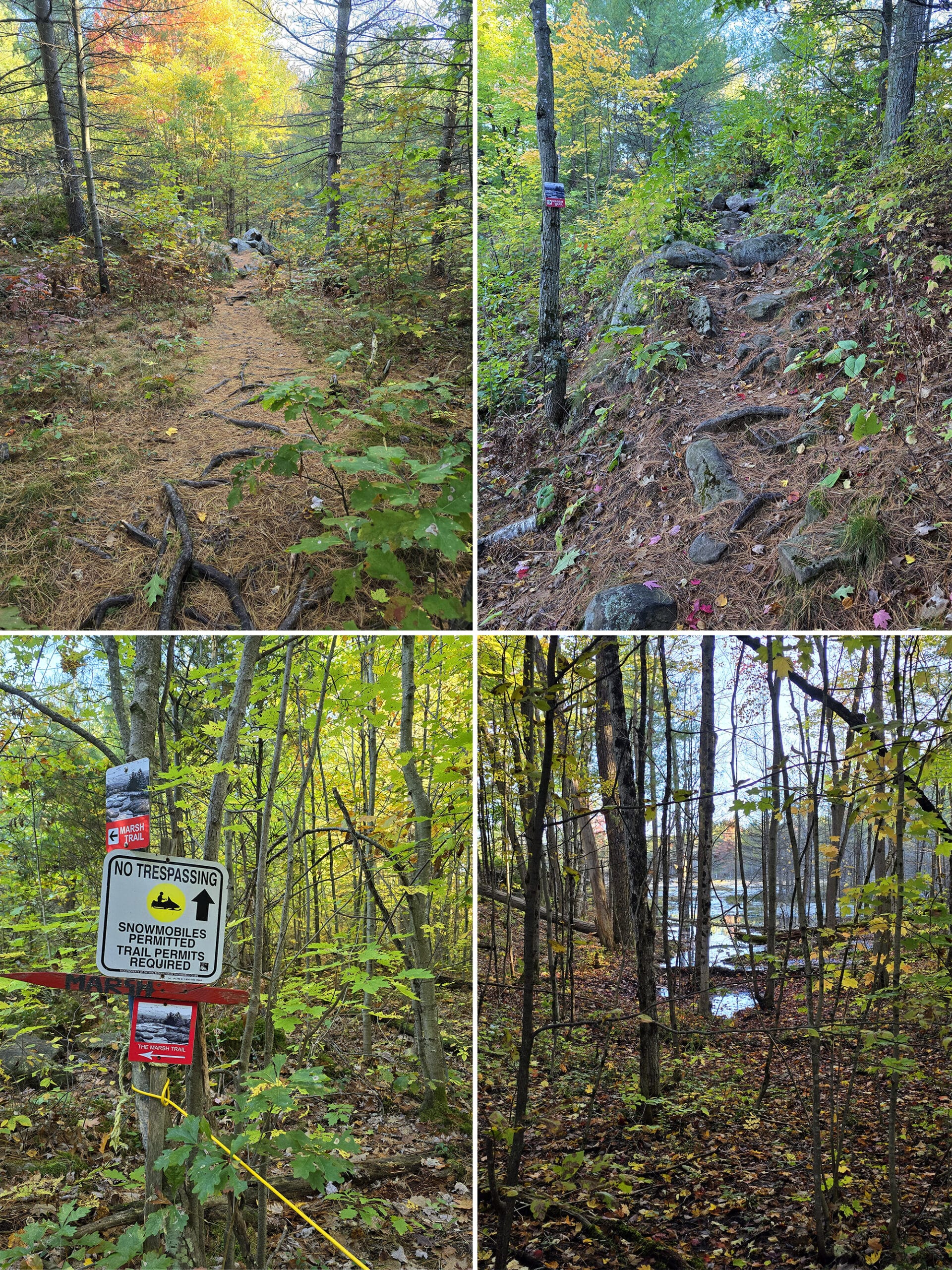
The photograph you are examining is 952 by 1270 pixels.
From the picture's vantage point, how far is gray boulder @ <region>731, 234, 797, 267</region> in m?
6.36

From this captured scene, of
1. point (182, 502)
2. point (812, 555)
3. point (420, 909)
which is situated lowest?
point (420, 909)

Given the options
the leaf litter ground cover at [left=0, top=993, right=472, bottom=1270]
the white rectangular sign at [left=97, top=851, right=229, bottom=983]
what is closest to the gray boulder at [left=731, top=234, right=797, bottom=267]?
the leaf litter ground cover at [left=0, top=993, right=472, bottom=1270]

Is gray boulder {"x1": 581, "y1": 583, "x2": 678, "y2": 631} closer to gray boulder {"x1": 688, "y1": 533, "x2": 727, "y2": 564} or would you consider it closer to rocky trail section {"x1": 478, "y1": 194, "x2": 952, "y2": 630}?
rocky trail section {"x1": 478, "y1": 194, "x2": 952, "y2": 630}

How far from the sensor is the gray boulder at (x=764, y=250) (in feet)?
20.9

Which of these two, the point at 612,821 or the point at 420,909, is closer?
the point at 420,909

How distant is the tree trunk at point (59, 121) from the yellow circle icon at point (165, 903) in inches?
322

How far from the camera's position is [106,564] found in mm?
3457

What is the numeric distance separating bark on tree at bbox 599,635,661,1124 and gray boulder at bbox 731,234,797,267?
4.90m

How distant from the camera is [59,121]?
7629 millimetres

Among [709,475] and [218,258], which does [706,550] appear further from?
[218,258]

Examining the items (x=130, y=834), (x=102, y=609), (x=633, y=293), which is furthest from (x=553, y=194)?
(x=130, y=834)

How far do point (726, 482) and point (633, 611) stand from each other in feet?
4.00

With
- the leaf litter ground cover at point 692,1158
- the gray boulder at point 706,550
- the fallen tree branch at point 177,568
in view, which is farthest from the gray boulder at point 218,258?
the leaf litter ground cover at point 692,1158

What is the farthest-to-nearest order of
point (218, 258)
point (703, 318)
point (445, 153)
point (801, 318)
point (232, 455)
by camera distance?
point (218, 258)
point (445, 153)
point (703, 318)
point (801, 318)
point (232, 455)
